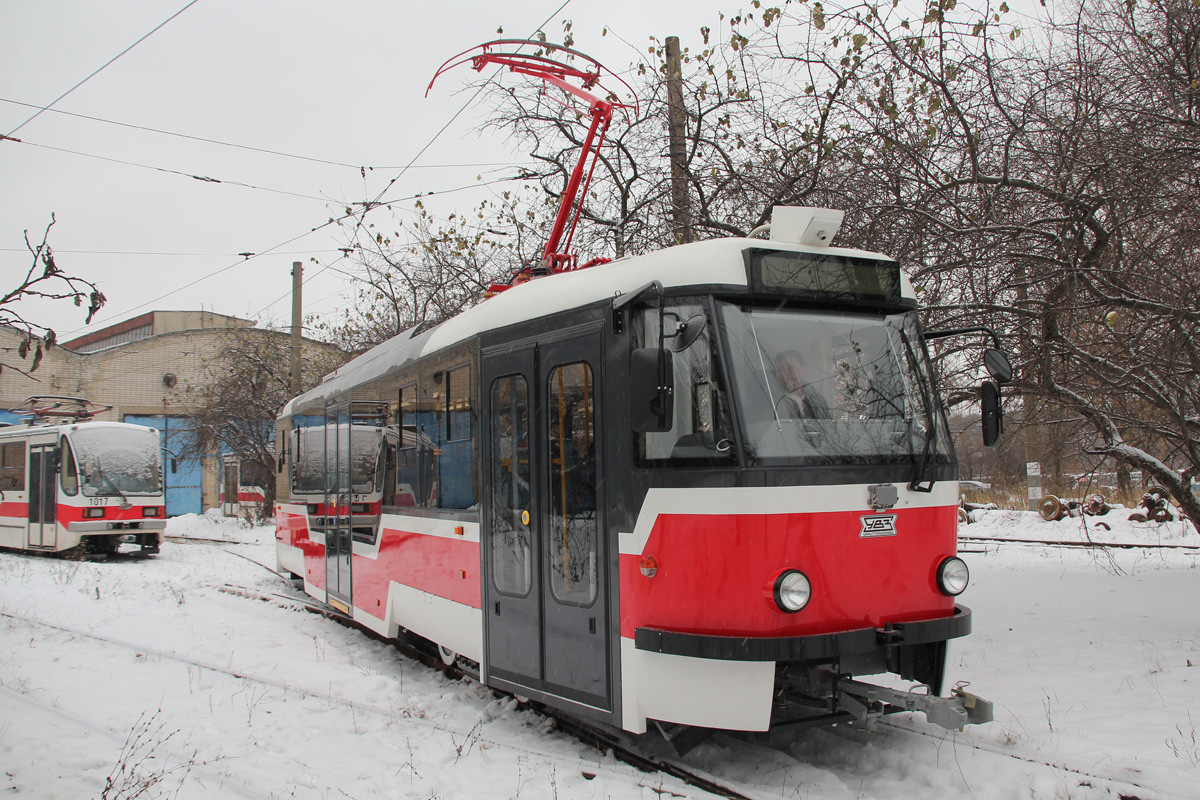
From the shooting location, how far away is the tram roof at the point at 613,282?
5.13 m

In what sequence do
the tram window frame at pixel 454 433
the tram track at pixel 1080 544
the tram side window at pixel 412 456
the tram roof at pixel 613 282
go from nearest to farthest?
the tram roof at pixel 613 282 < the tram window frame at pixel 454 433 < the tram side window at pixel 412 456 < the tram track at pixel 1080 544

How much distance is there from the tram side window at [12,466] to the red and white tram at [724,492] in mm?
17153

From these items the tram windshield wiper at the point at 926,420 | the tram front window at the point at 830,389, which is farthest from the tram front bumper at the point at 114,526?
the tram windshield wiper at the point at 926,420

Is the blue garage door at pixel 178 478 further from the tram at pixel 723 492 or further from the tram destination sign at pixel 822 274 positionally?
the tram destination sign at pixel 822 274

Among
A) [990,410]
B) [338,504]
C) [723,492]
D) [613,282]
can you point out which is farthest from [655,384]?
[338,504]

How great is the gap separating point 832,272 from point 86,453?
1735 cm

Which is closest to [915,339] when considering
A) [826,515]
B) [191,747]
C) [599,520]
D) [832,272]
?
[832,272]

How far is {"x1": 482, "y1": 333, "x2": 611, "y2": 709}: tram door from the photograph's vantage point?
5449 mm

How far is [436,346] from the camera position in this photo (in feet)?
24.7

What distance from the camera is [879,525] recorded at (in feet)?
16.6

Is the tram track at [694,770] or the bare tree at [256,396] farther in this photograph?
the bare tree at [256,396]

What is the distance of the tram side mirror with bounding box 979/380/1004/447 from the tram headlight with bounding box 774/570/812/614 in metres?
1.85

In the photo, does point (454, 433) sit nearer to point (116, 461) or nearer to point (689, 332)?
point (689, 332)

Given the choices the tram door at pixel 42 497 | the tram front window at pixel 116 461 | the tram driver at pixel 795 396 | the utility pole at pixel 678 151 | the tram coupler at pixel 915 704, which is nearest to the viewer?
the tram coupler at pixel 915 704
